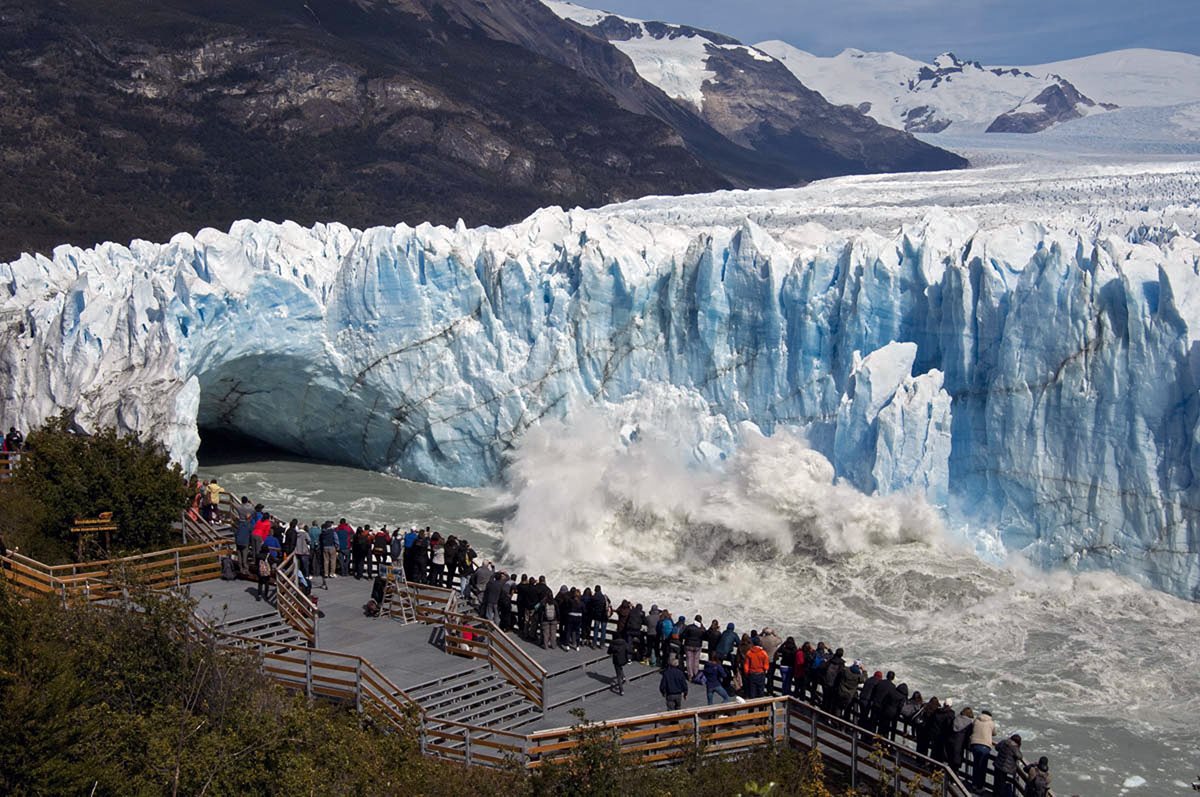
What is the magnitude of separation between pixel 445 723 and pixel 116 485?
7521mm

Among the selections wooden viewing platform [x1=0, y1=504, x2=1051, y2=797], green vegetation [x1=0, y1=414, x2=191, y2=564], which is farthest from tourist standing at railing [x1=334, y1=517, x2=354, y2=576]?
green vegetation [x1=0, y1=414, x2=191, y2=564]

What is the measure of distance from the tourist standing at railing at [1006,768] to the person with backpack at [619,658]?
374cm

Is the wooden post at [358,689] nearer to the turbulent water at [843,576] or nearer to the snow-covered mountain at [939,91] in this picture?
the turbulent water at [843,576]

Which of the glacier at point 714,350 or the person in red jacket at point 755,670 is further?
the glacier at point 714,350

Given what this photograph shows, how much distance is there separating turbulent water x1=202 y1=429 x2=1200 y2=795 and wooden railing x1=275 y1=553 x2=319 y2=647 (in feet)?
20.5

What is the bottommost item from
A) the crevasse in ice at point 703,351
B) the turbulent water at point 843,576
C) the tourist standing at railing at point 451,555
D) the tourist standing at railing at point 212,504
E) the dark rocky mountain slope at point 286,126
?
the turbulent water at point 843,576

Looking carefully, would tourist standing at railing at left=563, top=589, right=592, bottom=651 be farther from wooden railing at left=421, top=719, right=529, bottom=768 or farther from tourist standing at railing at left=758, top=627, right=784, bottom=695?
wooden railing at left=421, top=719, right=529, bottom=768

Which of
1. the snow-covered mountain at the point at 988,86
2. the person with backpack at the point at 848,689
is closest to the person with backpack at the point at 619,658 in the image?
the person with backpack at the point at 848,689

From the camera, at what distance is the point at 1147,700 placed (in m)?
15.1

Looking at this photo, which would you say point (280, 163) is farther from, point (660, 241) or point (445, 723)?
point (445, 723)

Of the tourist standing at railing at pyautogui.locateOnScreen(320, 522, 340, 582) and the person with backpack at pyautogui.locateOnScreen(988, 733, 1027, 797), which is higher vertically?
the tourist standing at railing at pyautogui.locateOnScreen(320, 522, 340, 582)

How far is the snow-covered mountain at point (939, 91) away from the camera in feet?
362

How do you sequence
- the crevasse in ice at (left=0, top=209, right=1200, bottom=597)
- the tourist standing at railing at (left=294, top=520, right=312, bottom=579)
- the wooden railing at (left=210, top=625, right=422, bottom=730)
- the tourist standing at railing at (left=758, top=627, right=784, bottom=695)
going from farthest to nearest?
the crevasse in ice at (left=0, top=209, right=1200, bottom=597), the tourist standing at railing at (left=294, top=520, right=312, bottom=579), the tourist standing at railing at (left=758, top=627, right=784, bottom=695), the wooden railing at (left=210, top=625, right=422, bottom=730)

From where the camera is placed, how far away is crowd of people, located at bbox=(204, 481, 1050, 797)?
11.2 meters
